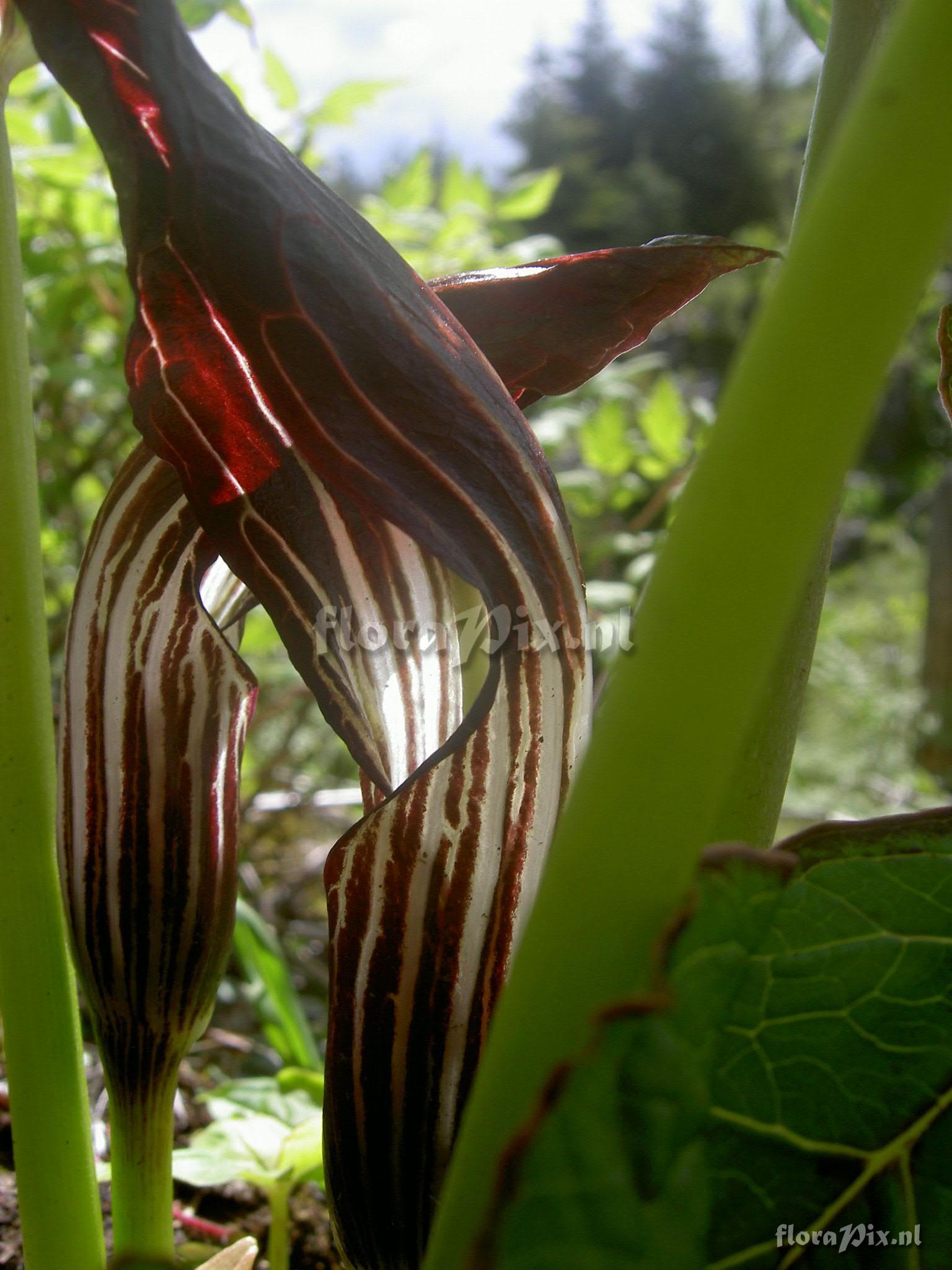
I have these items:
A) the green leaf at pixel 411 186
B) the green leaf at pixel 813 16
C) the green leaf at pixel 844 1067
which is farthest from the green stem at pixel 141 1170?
the green leaf at pixel 411 186

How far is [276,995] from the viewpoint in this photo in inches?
35.8

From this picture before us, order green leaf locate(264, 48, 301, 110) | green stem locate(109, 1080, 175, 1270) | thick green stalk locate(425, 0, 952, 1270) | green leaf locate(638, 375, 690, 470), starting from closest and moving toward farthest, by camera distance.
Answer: thick green stalk locate(425, 0, 952, 1270)
green stem locate(109, 1080, 175, 1270)
green leaf locate(264, 48, 301, 110)
green leaf locate(638, 375, 690, 470)

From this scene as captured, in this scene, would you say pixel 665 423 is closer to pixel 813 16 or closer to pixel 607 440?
pixel 607 440

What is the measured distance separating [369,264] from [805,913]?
0.92 ft

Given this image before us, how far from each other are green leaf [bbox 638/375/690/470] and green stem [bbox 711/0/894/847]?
97cm

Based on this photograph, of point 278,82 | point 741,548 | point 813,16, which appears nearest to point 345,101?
point 278,82

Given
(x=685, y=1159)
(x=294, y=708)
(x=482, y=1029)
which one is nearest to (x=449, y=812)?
(x=482, y=1029)

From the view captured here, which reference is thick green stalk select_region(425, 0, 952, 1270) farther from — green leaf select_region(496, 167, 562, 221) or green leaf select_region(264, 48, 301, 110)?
green leaf select_region(496, 167, 562, 221)

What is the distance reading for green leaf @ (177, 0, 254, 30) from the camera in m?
0.79

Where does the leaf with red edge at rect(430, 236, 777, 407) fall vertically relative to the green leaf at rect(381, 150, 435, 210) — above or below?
below

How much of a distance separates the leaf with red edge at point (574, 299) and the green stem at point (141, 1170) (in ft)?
1.28

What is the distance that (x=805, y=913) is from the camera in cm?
34

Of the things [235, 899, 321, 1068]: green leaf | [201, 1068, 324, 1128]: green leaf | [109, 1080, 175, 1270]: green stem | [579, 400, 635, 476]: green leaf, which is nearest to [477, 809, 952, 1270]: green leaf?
[109, 1080, 175, 1270]: green stem

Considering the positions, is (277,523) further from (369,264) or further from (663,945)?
(663,945)
